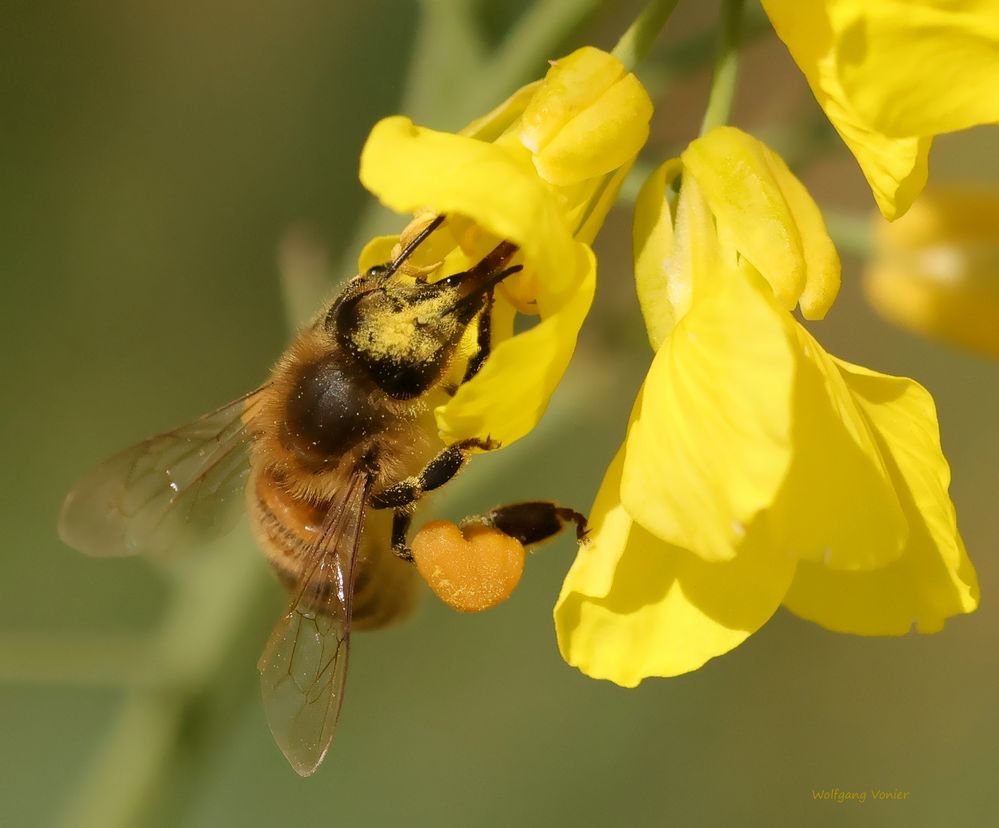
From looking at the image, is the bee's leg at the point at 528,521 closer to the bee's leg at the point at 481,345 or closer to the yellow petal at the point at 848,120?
the bee's leg at the point at 481,345

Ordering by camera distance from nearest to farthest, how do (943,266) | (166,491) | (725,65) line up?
(725,65), (166,491), (943,266)

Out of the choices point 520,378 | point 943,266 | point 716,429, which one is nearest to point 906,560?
point 716,429

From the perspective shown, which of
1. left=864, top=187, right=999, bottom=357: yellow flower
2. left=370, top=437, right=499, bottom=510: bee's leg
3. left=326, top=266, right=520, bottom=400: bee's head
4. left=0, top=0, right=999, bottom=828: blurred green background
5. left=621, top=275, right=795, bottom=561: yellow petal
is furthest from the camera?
left=0, top=0, right=999, bottom=828: blurred green background

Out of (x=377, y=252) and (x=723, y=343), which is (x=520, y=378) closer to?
(x=723, y=343)

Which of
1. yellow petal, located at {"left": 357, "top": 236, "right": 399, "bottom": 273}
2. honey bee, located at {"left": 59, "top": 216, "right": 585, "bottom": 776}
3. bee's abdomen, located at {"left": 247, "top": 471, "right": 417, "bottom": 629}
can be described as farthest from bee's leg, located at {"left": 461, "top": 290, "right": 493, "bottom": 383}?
bee's abdomen, located at {"left": 247, "top": 471, "right": 417, "bottom": 629}

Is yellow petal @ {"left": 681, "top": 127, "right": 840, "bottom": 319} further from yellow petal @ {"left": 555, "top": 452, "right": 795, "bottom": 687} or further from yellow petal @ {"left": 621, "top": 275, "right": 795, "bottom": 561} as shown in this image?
yellow petal @ {"left": 555, "top": 452, "right": 795, "bottom": 687}

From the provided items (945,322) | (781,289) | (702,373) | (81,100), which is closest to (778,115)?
(945,322)
